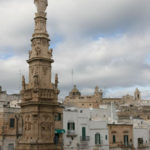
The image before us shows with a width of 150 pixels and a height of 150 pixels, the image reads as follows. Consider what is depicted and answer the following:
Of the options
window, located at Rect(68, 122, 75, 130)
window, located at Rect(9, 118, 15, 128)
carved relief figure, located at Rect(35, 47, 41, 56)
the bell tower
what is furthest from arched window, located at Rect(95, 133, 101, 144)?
carved relief figure, located at Rect(35, 47, 41, 56)

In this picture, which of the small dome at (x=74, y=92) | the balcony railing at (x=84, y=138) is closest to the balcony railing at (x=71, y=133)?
the balcony railing at (x=84, y=138)

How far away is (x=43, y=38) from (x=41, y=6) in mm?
3360

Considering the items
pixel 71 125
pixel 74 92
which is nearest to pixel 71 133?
pixel 71 125

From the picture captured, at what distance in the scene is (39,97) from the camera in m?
25.4

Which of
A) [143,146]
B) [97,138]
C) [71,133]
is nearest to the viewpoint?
[71,133]

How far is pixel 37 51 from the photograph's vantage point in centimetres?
2597

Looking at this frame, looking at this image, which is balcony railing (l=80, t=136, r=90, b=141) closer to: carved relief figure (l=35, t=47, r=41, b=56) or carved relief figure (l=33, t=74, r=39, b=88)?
carved relief figure (l=33, t=74, r=39, b=88)

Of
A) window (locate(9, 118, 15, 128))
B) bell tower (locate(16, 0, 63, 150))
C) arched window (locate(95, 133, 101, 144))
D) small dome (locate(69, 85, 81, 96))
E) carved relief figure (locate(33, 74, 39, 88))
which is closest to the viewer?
bell tower (locate(16, 0, 63, 150))

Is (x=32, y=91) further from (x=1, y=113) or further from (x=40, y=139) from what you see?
(x=1, y=113)

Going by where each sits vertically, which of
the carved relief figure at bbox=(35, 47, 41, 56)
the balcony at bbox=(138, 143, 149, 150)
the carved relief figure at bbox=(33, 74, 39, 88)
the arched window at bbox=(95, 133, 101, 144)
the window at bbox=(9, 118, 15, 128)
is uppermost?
the carved relief figure at bbox=(35, 47, 41, 56)

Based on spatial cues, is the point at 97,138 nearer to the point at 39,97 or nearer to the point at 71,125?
the point at 71,125

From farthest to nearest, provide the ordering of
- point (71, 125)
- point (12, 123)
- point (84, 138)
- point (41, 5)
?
point (84, 138) → point (71, 125) → point (12, 123) → point (41, 5)

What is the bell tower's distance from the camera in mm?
25016

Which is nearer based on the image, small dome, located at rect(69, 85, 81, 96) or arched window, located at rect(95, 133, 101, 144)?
arched window, located at rect(95, 133, 101, 144)
